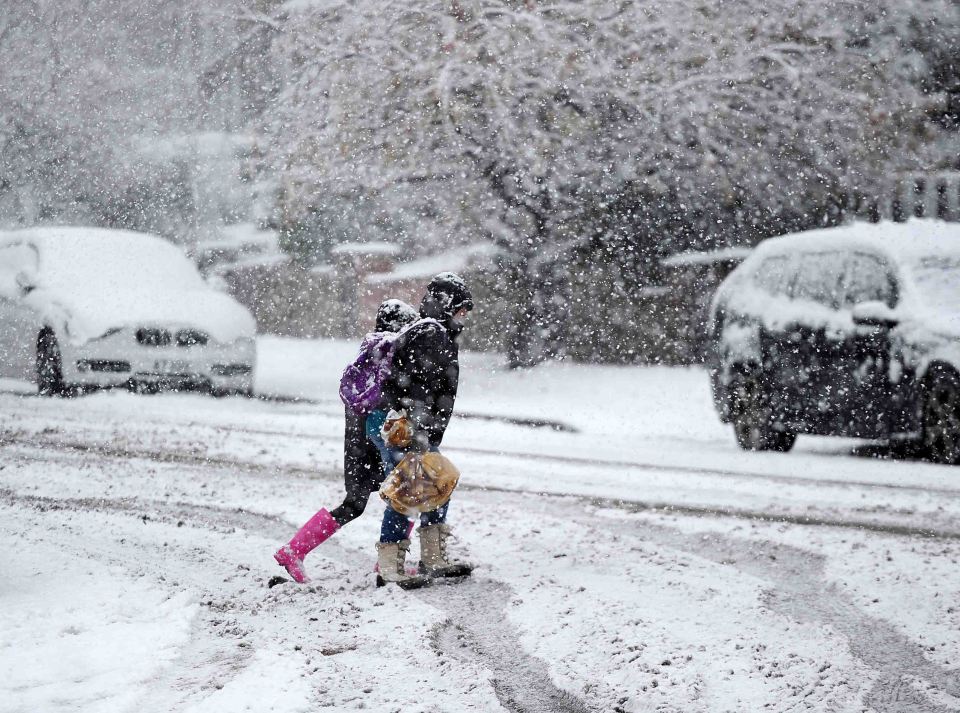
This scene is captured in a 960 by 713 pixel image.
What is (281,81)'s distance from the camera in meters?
17.5

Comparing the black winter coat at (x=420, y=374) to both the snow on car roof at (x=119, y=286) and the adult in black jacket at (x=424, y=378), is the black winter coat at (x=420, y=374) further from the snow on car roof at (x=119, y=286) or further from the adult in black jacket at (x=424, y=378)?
the snow on car roof at (x=119, y=286)

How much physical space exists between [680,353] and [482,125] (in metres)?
5.01

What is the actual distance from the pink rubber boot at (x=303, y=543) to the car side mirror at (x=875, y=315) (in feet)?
18.5

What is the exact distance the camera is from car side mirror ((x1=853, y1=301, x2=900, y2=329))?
9750 mm

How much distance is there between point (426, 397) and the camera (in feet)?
18.1

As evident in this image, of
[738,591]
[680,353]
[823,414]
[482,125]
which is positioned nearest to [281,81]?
[482,125]

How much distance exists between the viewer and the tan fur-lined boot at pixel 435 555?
5836 millimetres

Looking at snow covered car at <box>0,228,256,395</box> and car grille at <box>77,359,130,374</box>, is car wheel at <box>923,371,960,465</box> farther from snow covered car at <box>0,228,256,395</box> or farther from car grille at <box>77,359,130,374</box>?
car grille at <box>77,359,130,374</box>

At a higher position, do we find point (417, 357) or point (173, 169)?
point (173, 169)

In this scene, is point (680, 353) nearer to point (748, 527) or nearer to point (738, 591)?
point (748, 527)

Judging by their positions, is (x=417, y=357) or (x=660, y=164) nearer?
(x=417, y=357)

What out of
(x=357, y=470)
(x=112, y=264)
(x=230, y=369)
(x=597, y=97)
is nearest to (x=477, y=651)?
(x=357, y=470)

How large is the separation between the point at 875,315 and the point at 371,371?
5623 millimetres

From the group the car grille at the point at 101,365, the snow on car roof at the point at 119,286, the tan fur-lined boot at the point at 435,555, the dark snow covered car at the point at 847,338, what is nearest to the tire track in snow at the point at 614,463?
the dark snow covered car at the point at 847,338
